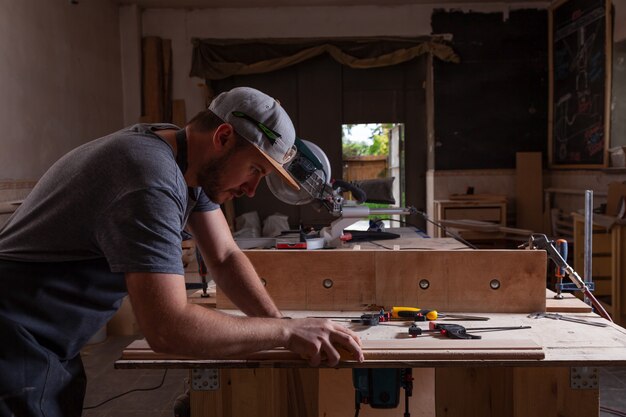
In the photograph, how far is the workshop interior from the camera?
156cm

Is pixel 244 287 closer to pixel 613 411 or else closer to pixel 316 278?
pixel 316 278

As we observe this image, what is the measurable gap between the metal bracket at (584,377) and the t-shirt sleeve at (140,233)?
3.33ft

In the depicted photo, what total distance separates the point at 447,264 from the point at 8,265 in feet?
3.87

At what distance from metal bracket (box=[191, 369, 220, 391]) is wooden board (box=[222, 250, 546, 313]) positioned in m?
0.38

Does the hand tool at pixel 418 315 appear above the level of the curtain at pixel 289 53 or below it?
below

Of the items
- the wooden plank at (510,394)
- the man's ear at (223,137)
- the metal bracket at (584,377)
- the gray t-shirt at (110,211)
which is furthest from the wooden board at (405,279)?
the gray t-shirt at (110,211)

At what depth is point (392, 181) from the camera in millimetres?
3363

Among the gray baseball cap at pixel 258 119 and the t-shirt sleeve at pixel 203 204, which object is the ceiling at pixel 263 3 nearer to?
the t-shirt sleeve at pixel 203 204

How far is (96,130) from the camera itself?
5355 millimetres

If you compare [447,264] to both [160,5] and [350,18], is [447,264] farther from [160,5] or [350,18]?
[160,5]

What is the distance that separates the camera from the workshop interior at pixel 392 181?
1.56 meters

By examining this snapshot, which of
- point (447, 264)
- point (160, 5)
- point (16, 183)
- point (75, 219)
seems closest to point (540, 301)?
point (447, 264)

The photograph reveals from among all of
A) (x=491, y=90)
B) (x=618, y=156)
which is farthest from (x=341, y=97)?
(x=618, y=156)

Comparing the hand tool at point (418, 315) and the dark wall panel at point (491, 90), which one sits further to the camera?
the dark wall panel at point (491, 90)
